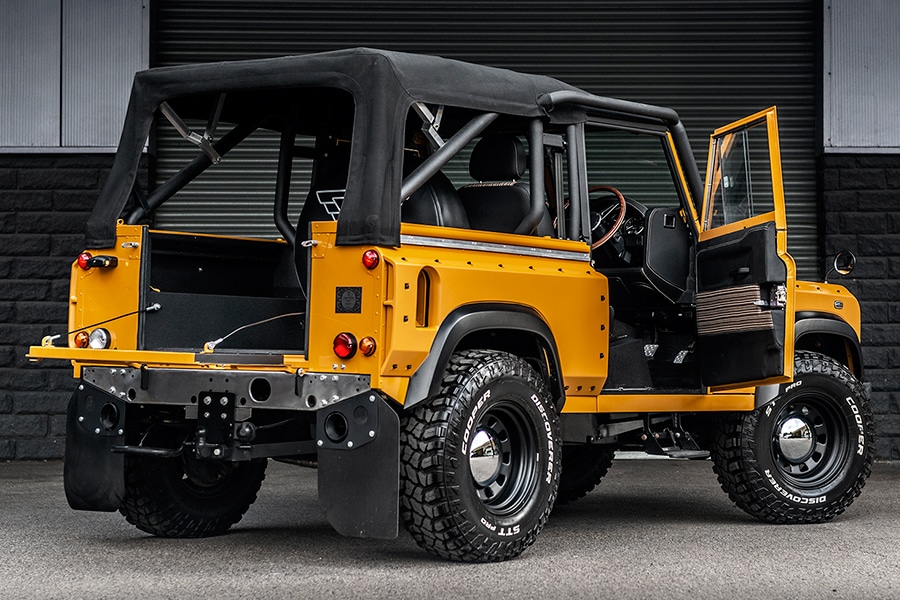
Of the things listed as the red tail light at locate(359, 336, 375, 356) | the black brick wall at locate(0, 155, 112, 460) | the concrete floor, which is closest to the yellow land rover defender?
the red tail light at locate(359, 336, 375, 356)

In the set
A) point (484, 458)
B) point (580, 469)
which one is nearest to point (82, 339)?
point (484, 458)

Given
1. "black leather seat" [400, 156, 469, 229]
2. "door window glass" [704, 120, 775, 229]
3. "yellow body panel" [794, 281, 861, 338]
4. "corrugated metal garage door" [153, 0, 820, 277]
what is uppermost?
"corrugated metal garage door" [153, 0, 820, 277]

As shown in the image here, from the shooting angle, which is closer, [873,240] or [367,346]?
[367,346]

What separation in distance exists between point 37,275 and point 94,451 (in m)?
5.73

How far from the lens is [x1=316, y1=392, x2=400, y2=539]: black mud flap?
231 inches

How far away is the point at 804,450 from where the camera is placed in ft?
26.7

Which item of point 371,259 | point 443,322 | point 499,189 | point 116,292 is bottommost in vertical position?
point 443,322

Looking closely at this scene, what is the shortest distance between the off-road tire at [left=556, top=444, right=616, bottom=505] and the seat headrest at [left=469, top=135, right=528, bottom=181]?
2.60 metres

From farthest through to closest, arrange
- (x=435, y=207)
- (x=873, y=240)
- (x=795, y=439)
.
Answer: (x=873, y=240)
(x=795, y=439)
(x=435, y=207)

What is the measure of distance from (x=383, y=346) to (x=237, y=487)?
1966 mm

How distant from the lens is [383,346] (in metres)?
5.89

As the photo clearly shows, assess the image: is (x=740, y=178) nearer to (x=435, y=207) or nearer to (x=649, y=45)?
(x=435, y=207)

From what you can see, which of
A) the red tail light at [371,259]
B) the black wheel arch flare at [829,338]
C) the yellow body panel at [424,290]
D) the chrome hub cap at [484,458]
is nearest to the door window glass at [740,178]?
the black wheel arch flare at [829,338]

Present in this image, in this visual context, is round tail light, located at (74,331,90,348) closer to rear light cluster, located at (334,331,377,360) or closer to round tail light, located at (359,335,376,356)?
rear light cluster, located at (334,331,377,360)
